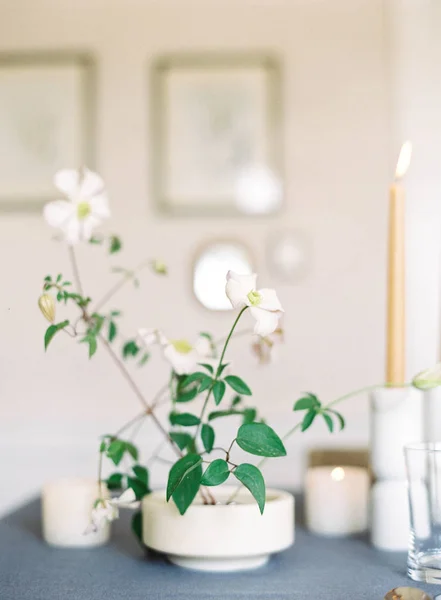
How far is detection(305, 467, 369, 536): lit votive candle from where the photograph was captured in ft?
2.79

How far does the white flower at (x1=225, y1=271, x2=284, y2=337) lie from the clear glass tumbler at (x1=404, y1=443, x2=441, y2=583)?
0.18 metres

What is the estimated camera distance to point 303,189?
1929 mm

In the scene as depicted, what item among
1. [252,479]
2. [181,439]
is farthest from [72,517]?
[252,479]

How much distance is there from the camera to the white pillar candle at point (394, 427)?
79 cm

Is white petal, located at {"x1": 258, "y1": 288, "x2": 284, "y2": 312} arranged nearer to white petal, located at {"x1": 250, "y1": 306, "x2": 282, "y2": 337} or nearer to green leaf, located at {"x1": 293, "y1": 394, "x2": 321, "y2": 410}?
white petal, located at {"x1": 250, "y1": 306, "x2": 282, "y2": 337}

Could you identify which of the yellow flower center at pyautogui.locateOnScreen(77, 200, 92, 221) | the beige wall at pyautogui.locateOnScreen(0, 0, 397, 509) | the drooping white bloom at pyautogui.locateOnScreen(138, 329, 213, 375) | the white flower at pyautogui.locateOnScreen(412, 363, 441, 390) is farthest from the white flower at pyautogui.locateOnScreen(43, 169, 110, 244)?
the beige wall at pyautogui.locateOnScreen(0, 0, 397, 509)

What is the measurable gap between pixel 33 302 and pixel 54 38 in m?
0.69

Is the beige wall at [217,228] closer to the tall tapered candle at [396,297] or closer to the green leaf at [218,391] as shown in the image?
the tall tapered candle at [396,297]

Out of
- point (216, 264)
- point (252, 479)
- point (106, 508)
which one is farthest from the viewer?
point (216, 264)

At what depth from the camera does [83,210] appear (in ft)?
2.42

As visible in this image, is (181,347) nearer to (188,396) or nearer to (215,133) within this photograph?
(188,396)

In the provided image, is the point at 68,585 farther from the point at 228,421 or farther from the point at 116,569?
the point at 228,421

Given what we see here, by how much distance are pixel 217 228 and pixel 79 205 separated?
1.22 meters

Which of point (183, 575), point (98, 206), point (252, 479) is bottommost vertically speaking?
point (183, 575)
